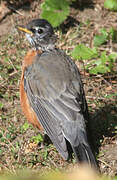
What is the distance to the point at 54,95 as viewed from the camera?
11.5 feet

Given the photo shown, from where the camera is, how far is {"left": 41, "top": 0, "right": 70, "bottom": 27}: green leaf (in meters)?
5.80

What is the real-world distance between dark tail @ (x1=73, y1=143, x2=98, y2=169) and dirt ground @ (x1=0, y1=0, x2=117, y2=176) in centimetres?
28

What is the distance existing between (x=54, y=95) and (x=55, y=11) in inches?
113

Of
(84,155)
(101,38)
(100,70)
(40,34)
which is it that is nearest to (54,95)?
(84,155)

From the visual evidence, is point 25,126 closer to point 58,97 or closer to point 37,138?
point 37,138

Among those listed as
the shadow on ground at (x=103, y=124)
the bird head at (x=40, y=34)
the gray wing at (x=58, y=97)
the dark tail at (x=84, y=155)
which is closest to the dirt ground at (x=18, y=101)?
the shadow on ground at (x=103, y=124)

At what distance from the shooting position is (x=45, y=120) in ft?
11.4

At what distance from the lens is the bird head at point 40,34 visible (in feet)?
14.3

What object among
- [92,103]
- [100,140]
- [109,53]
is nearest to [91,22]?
[109,53]

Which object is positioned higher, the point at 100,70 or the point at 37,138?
the point at 100,70

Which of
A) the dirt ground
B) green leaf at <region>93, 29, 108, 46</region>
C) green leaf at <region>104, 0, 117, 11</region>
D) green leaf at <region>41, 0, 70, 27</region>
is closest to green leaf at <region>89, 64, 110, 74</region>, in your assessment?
the dirt ground

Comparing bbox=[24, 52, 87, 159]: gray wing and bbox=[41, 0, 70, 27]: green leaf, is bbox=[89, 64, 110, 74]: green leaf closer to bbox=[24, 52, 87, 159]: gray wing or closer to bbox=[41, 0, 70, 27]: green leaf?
bbox=[24, 52, 87, 159]: gray wing

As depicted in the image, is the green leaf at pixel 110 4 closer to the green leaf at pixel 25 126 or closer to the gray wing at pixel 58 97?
the gray wing at pixel 58 97

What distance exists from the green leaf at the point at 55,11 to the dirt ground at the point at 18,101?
12.3 inches
